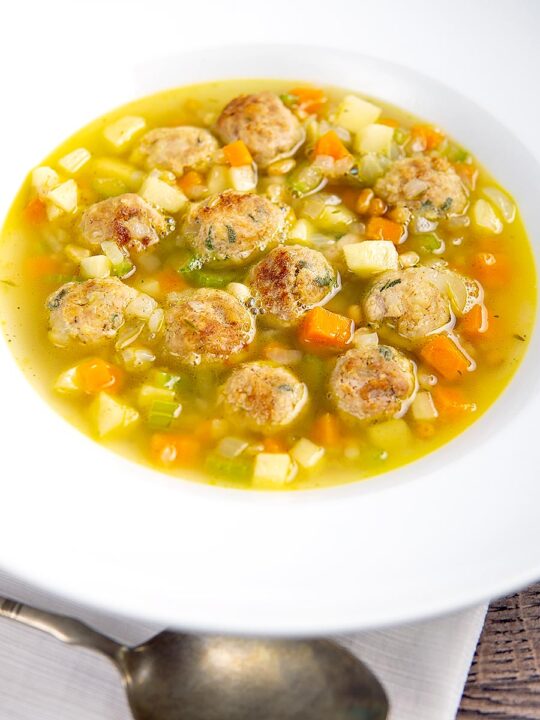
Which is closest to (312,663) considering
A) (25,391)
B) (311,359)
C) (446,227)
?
(311,359)

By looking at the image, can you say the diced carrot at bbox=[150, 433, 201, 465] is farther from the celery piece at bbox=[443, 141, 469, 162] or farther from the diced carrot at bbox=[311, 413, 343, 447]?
the celery piece at bbox=[443, 141, 469, 162]

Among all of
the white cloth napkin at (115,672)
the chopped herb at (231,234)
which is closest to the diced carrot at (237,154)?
the chopped herb at (231,234)

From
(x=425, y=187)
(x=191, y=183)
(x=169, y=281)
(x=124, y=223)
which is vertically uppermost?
(x=425, y=187)

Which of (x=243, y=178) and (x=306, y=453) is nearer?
(x=306, y=453)

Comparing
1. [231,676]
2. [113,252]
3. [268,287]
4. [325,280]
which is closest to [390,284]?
[325,280]

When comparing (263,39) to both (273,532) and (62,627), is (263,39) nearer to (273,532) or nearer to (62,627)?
(273,532)

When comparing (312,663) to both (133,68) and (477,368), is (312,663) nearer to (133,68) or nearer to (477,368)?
(477,368)

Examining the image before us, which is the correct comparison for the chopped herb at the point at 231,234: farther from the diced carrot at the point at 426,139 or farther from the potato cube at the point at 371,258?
the diced carrot at the point at 426,139
